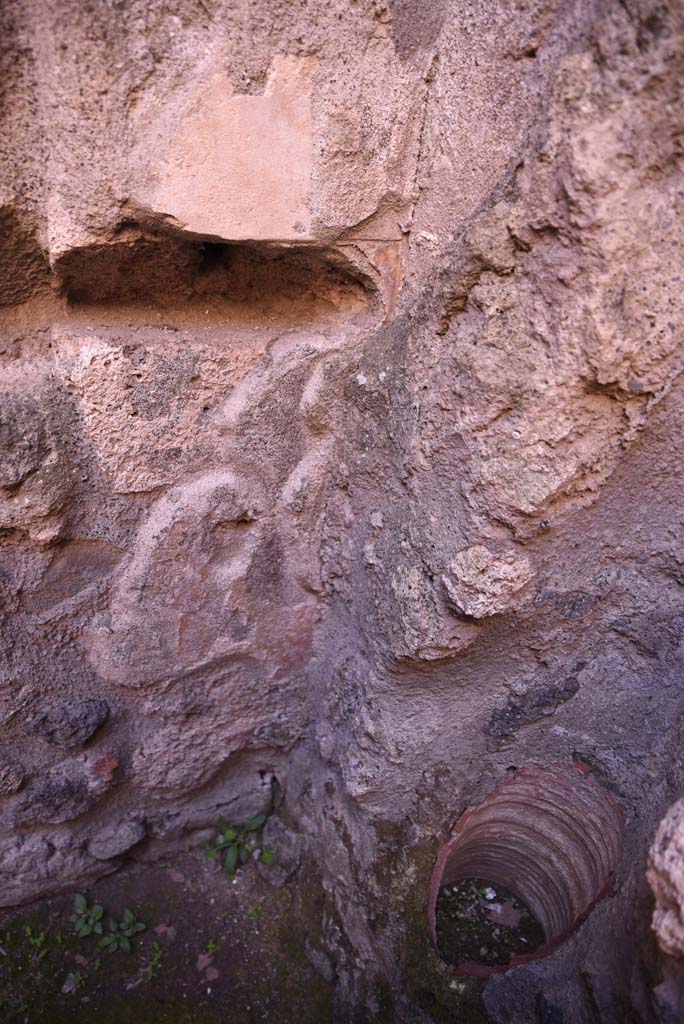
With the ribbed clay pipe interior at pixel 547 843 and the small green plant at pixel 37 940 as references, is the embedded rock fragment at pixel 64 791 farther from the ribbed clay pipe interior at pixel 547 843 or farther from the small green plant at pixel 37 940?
the ribbed clay pipe interior at pixel 547 843

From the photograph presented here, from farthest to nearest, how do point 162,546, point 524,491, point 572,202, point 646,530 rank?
point 162,546, point 646,530, point 524,491, point 572,202

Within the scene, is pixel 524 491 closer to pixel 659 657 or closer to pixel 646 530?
pixel 646 530

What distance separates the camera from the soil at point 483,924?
1423mm

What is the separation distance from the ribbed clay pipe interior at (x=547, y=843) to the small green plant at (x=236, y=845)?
1.59 feet

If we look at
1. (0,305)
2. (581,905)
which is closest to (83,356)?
(0,305)

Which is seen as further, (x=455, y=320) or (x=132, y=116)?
(x=455, y=320)

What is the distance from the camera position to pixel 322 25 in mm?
892

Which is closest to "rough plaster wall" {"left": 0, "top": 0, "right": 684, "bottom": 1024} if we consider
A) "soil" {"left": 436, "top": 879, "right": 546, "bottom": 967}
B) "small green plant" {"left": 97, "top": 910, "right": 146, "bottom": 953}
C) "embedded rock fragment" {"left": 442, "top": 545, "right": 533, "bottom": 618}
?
"embedded rock fragment" {"left": 442, "top": 545, "right": 533, "bottom": 618}

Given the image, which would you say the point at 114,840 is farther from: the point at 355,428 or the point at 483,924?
the point at 355,428

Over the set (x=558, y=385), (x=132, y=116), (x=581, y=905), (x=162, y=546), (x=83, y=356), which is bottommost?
(x=581, y=905)

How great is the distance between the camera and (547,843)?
52.1 inches

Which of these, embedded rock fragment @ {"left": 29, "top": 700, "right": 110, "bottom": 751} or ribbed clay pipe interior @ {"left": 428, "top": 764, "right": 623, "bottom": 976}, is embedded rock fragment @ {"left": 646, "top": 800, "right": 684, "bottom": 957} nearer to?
ribbed clay pipe interior @ {"left": 428, "top": 764, "right": 623, "bottom": 976}

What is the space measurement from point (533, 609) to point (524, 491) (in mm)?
238

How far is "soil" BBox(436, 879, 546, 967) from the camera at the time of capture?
142 cm
